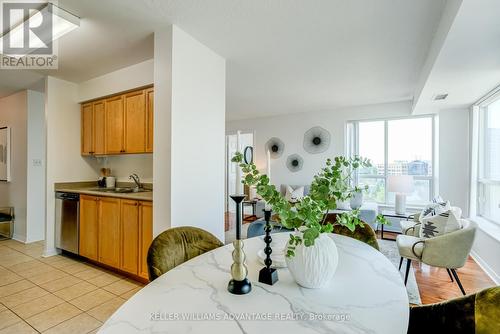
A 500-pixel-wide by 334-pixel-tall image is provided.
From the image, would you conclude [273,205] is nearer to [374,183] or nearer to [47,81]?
[47,81]

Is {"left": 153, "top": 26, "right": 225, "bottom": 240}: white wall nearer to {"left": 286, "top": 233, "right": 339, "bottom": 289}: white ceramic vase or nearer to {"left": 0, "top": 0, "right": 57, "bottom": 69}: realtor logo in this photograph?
{"left": 0, "top": 0, "right": 57, "bottom": 69}: realtor logo

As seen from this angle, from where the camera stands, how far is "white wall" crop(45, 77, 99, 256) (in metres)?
3.33

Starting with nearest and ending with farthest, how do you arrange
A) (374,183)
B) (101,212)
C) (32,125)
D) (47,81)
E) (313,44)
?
1. (313,44)
2. (101,212)
3. (47,81)
4. (32,125)
5. (374,183)

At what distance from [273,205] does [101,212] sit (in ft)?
8.84

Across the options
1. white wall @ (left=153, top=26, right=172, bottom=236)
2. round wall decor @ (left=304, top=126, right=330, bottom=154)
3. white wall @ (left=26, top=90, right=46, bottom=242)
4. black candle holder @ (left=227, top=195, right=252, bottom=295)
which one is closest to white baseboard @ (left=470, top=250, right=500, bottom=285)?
round wall decor @ (left=304, top=126, right=330, bottom=154)

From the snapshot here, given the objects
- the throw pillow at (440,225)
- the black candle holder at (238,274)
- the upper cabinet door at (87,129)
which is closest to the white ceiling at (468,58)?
the throw pillow at (440,225)

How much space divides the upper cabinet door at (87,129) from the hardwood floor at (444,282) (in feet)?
14.1

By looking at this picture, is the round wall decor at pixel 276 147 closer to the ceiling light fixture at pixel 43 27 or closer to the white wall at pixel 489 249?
the white wall at pixel 489 249

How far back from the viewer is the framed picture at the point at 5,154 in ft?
14.0

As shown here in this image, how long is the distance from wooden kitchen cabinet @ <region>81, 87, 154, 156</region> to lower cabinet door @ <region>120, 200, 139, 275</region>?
2.14 ft

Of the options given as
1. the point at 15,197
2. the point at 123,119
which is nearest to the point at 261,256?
the point at 123,119

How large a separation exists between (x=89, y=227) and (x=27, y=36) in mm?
2058

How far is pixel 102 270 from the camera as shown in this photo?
116 inches

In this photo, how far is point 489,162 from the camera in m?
3.48
